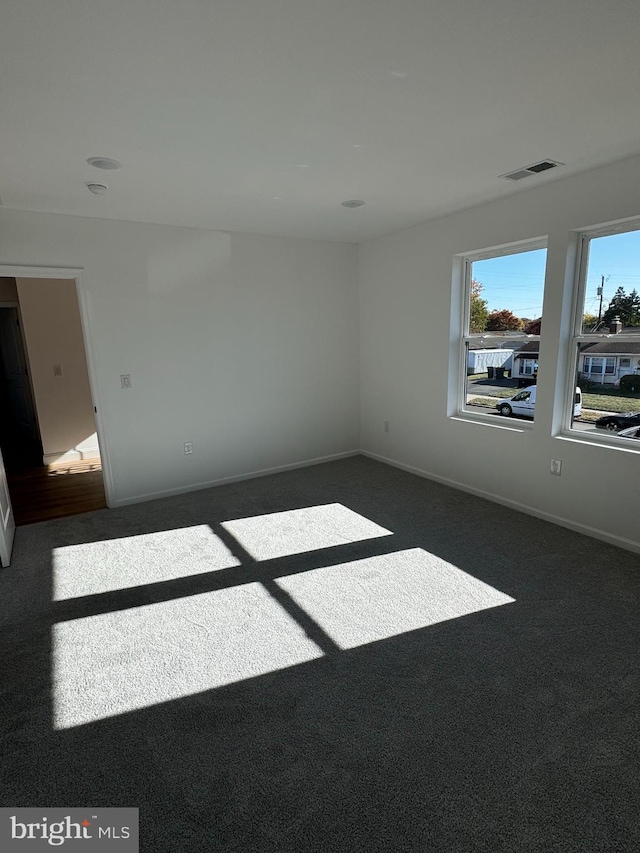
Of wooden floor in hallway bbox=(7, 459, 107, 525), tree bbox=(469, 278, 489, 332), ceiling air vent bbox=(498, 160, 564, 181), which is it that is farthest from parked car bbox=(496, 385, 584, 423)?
wooden floor in hallway bbox=(7, 459, 107, 525)

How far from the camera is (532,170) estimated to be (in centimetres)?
303

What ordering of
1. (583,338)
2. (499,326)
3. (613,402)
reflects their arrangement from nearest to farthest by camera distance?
(613,402), (583,338), (499,326)

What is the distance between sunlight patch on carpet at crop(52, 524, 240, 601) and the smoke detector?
2477 mm

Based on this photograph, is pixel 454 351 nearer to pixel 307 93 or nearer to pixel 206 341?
pixel 206 341

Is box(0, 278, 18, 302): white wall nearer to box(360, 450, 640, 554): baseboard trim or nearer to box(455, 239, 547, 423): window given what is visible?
box(360, 450, 640, 554): baseboard trim

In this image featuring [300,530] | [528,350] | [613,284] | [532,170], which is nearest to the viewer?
[532,170]

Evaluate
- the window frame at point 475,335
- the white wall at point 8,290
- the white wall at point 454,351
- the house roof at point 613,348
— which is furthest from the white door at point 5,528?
the house roof at point 613,348

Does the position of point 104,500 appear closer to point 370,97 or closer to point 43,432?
point 43,432

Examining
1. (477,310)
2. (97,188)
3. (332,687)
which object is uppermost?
(97,188)

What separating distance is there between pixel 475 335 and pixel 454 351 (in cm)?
23

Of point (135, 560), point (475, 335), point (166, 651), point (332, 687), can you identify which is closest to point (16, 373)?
point (135, 560)

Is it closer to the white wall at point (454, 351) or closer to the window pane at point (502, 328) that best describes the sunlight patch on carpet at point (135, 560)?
the white wall at point (454, 351)

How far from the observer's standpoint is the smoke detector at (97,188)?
3035 mm

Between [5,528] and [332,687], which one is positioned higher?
[5,528]
